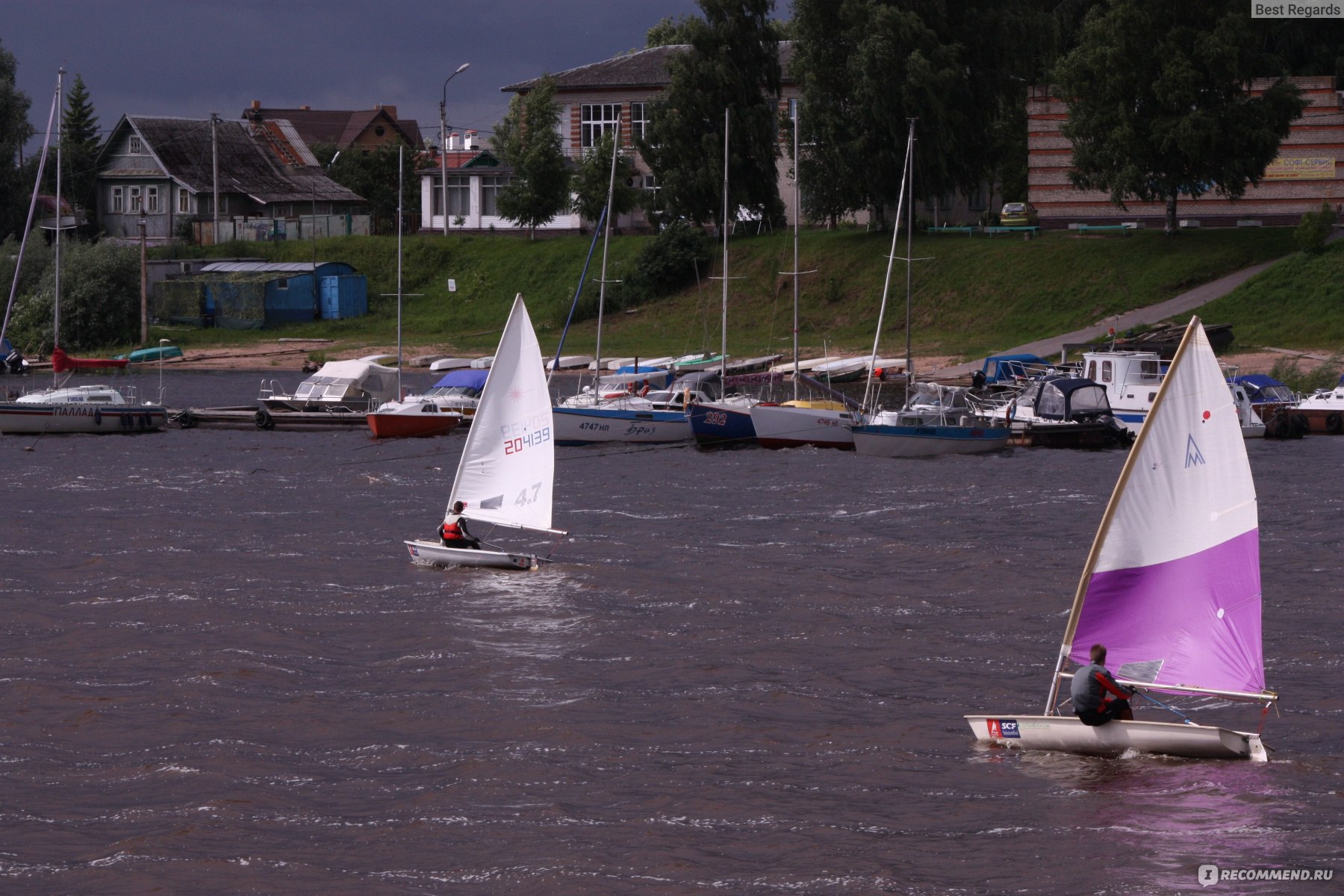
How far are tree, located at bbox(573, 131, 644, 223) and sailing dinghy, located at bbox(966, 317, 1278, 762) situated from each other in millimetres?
78049

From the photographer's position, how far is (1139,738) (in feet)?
63.3

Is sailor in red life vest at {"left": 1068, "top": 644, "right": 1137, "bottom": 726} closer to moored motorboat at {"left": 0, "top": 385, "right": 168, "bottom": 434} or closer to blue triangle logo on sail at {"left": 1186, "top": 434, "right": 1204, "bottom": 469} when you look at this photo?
blue triangle logo on sail at {"left": 1186, "top": 434, "right": 1204, "bottom": 469}

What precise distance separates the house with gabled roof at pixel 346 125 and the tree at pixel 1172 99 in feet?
282

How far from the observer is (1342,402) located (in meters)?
54.7

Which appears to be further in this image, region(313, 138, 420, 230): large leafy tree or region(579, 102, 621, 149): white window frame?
region(313, 138, 420, 230): large leafy tree

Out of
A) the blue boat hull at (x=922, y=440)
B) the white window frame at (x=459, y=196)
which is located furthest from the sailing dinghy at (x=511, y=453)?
the white window frame at (x=459, y=196)

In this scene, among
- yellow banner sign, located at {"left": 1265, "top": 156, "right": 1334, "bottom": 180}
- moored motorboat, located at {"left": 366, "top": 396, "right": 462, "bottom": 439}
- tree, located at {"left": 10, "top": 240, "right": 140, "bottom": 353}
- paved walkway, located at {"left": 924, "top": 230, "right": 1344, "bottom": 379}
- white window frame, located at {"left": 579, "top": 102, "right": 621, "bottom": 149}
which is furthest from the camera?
white window frame, located at {"left": 579, "top": 102, "right": 621, "bottom": 149}

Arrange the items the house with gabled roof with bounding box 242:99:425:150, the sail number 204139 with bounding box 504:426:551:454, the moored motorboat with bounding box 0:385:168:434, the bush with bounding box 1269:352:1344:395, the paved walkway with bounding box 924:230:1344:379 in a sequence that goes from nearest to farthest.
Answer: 1. the sail number 204139 with bounding box 504:426:551:454
2. the moored motorboat with bounding box 0:385:168:434
3. the bush with bounding box 1269:352:1344:395
4. the paved walkway with bounding box 924:230:1344:379
5. the house with gabled roof with bounding box 242:99:425:150

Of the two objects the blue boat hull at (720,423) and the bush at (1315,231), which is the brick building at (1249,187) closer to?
the bush at (1315,231)

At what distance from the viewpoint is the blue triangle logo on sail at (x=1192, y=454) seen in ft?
62.0

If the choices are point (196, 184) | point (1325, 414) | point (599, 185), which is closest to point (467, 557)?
point (1325, 414)

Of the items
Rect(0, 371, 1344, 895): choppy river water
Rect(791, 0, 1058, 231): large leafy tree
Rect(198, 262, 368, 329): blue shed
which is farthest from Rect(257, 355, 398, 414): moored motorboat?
Rect(198, 262, 368, 329): blue shed

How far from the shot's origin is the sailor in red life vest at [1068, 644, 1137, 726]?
19.1m

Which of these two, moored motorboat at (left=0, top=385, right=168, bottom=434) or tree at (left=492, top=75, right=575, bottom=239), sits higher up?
tree at (left=492, top=75, right=575, bottom=239)
